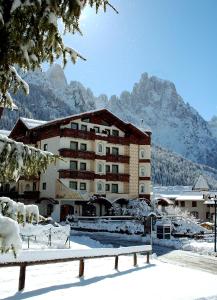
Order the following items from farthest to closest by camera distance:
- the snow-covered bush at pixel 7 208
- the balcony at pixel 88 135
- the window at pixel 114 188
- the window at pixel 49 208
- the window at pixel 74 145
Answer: the window at pixel 114 188 → the window at pixel 49 208 → the window at pixel 74 145 → the balcony at pixel 88 135 → the snow-covered bush at pixel 7 208

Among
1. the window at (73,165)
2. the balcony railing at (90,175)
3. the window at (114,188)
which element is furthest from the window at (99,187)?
the window at (73,165)

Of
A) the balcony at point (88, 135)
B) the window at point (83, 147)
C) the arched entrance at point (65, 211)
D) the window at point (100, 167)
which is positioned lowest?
the arched entrance at point (65, 211)

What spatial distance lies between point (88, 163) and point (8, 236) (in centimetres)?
4791

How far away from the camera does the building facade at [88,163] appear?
51.9 meters

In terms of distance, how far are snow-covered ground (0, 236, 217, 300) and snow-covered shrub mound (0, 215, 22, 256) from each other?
16.8ft

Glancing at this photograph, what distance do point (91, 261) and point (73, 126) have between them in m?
35.6

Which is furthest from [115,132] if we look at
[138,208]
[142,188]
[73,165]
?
[138,208]

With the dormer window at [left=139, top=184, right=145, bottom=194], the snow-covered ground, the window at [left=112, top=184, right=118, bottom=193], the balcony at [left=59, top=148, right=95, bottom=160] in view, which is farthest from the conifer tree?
the dormer window at [left=139, top=184, right=145, bottom=194]

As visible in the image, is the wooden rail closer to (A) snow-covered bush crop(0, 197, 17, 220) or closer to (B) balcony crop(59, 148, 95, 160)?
(A) snow-covered bush crop(0, 197, 17, 220)

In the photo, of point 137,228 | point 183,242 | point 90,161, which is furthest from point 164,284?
point 90,161

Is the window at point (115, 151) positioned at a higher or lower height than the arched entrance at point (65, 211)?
higher

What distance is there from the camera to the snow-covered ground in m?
11.8

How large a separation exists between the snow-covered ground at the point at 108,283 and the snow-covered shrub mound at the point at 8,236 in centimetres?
513

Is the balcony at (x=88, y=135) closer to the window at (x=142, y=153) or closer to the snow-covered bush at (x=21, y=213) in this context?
the window at (x=142, y=153)
